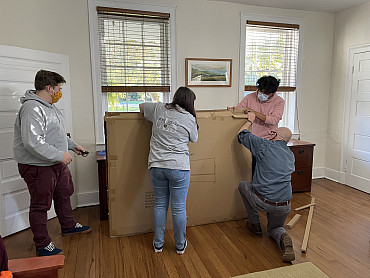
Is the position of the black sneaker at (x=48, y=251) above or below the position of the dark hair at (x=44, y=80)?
below

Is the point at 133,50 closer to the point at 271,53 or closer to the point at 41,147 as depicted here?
the point at 41,147

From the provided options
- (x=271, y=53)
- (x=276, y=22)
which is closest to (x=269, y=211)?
(x=271, y=53)

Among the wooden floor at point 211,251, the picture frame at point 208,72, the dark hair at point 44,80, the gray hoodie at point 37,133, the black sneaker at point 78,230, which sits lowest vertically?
the wooden floor at point 211,251

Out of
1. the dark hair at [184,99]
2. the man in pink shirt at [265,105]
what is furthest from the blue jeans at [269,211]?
the dark hair at [184,99]

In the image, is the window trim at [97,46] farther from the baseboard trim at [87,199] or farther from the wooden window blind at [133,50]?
the baseboard trim at [87,199]

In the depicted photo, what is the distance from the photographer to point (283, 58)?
4.31 m

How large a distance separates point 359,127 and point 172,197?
10.6 ft

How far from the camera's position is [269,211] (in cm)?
250

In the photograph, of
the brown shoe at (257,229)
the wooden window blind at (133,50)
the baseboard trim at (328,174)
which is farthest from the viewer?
the baseboard trim at (328,174)

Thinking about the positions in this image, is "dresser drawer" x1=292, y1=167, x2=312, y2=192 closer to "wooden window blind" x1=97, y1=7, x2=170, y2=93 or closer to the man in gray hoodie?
"wooden window blind" x1=97, y1=7, x2=170, y2=93

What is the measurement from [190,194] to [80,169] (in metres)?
1.49

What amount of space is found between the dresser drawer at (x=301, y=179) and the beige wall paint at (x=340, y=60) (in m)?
0.83

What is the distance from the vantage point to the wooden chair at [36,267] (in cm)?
120

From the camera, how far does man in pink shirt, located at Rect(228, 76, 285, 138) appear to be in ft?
10.2
